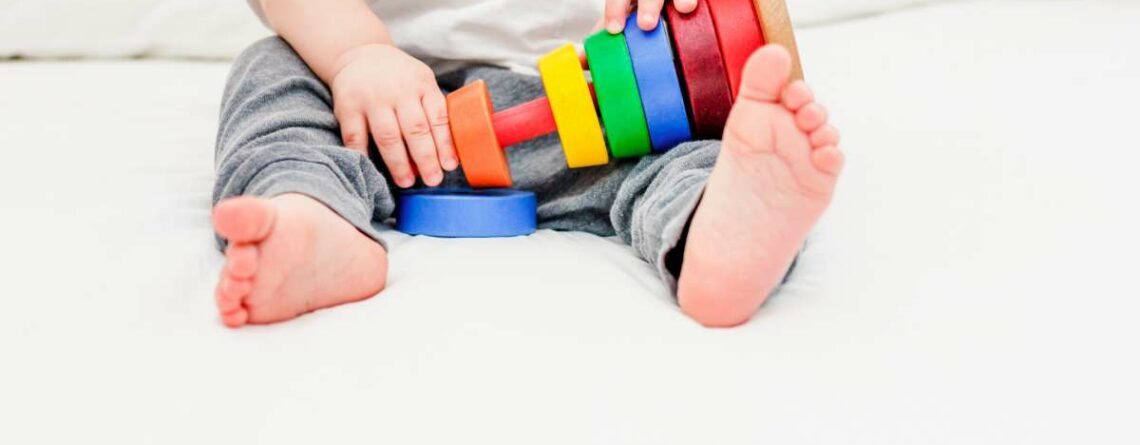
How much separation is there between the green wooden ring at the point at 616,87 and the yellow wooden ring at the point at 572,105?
11 millimetres

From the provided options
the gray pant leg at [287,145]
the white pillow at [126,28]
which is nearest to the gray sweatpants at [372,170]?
the gray pant leg at [287,145]

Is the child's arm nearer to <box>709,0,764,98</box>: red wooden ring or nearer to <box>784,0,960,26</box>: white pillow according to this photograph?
<box>709,0,764,98</box>: red wooden ring

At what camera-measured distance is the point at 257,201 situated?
0.57 m

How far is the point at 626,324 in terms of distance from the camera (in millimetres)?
619

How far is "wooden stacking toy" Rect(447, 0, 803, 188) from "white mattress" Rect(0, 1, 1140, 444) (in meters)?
0.09

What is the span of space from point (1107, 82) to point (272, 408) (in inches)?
36.2

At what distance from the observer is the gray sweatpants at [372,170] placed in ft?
2.36

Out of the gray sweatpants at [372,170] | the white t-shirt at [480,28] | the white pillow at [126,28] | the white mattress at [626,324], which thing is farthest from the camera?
the white pillow at [126,28]

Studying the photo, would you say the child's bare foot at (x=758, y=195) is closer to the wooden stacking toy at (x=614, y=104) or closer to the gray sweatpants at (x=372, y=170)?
the gray sweatpants at (x=372, y=170)

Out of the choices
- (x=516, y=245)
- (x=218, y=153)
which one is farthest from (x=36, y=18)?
(x=516, y=245)

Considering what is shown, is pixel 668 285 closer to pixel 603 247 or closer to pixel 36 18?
pixel 603 247

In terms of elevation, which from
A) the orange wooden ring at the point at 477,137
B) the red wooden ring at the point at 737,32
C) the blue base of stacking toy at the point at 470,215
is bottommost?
the blue base of stacking toy at the point at 470,215

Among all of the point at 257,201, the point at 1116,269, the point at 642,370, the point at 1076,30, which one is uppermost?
the point at 257,201

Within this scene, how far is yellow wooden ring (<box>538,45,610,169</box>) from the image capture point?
2.67 feet
